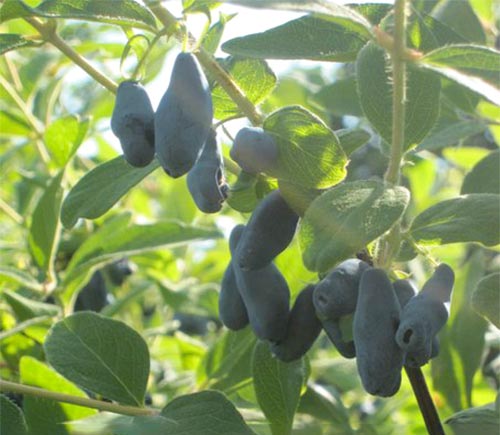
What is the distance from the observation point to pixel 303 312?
1.13m

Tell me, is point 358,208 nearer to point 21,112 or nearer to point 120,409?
point 120,409

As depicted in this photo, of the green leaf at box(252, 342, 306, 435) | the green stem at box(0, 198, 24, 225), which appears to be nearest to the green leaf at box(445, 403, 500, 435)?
the green leaf at box(252, 342, 306, 435)

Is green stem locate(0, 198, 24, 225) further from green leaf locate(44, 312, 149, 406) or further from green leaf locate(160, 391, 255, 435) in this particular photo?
green leaf locate(160, 391, 255, 435)

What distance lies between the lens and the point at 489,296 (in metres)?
1.12

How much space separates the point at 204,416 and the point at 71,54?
449 mm

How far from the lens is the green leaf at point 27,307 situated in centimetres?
155

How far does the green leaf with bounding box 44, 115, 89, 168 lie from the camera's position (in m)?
1.71

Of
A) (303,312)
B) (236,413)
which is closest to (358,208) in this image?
(303,312)

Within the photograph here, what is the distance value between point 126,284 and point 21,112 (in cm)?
46

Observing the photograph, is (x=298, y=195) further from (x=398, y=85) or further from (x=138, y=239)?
(x=138, y=239)

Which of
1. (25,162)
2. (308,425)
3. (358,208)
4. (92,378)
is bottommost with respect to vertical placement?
(308,425)

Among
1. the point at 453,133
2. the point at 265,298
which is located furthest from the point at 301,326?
the point at 453,133

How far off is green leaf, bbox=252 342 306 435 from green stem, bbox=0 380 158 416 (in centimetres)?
15

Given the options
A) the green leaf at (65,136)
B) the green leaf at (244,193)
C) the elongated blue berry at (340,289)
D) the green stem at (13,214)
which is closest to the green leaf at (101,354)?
the green leaf at (244,193)
